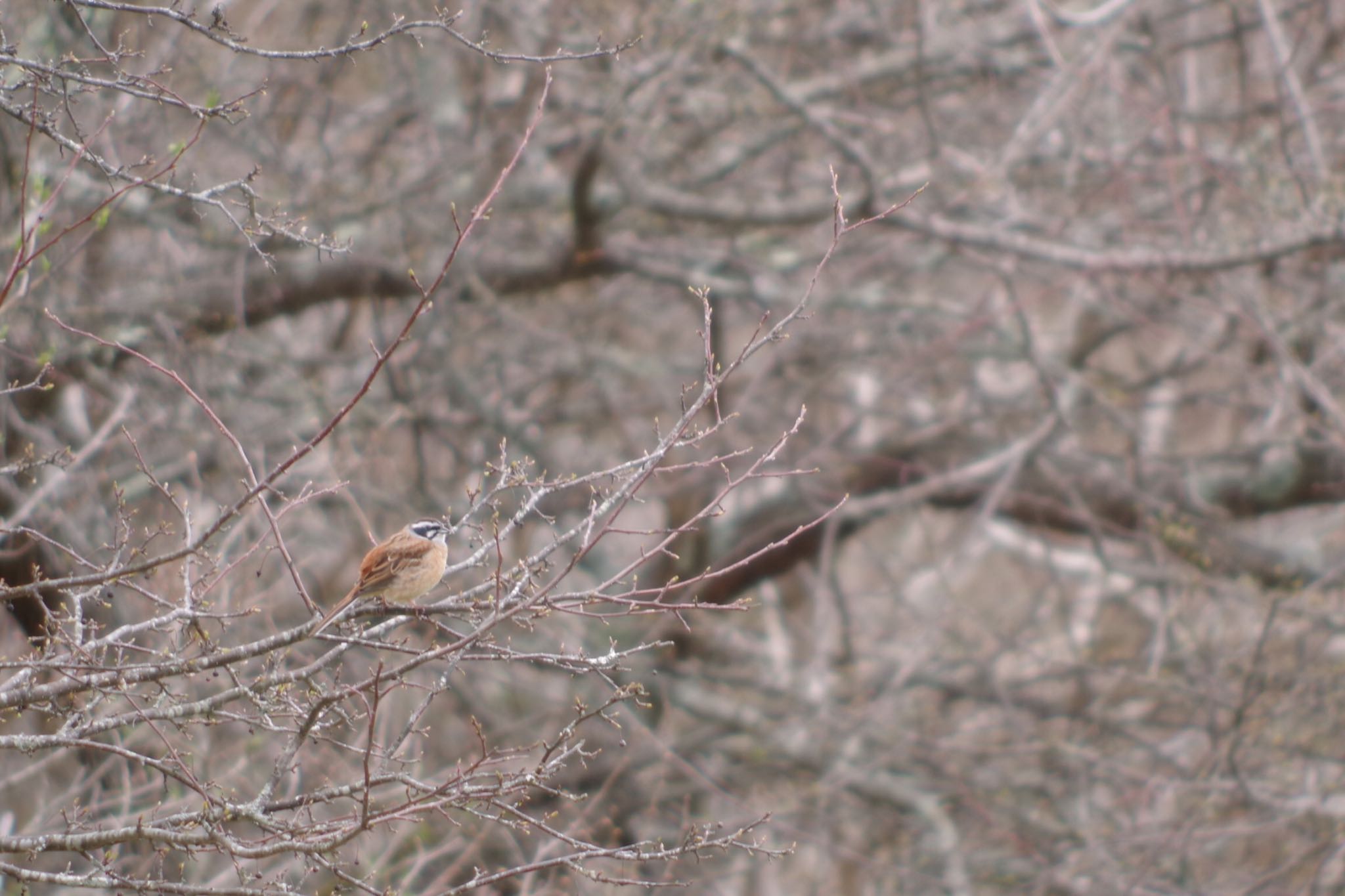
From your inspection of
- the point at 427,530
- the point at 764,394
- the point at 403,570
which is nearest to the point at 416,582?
the point at 403,570

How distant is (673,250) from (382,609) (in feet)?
20.7

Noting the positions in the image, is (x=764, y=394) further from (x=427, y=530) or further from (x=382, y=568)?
→ (x=382, y=568)

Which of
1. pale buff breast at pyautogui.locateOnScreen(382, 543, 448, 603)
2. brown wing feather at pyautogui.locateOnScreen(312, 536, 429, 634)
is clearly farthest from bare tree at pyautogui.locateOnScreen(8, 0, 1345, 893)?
pale buff breast at pyautogui.locateOnScreen(382, 543, 448, 603)

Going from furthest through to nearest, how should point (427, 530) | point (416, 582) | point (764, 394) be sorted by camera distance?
point (764, 394) < point (427, 530) < point (416, 582)

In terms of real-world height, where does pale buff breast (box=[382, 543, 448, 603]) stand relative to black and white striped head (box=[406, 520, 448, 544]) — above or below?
below

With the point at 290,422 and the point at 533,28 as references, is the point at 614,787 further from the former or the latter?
the point at 533,28

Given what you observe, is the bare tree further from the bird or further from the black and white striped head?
the bird

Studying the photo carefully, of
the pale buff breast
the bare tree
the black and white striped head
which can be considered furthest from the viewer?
the bare tree

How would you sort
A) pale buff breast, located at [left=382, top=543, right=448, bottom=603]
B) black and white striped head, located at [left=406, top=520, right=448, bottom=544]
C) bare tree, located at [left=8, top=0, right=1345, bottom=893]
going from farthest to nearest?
1. bare tree, located at [left=8, top=0, right=1345, bottom=893]
2. black and white striped head, located at [left=406, top=520, right=448, bottom=544]
3. pale buff breast, located at [left=382, top=543, right=448, bottom=603]

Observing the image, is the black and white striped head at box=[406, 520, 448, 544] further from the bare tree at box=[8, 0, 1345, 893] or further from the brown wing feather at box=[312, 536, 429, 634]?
the bare tree at box=[8, 0, 1345, 893]

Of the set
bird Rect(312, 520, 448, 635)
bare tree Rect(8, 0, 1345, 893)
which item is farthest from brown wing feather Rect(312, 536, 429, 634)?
bare tree Rect(8, 0, 1345, 893)

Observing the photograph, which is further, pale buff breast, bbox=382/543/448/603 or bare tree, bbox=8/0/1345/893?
bare tree, bbox=8/0/1345/893

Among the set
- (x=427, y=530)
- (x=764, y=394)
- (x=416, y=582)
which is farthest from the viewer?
(x=764, y=394)

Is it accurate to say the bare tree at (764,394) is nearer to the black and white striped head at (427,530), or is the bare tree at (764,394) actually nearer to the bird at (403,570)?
the black and white striped head at (427,530)
